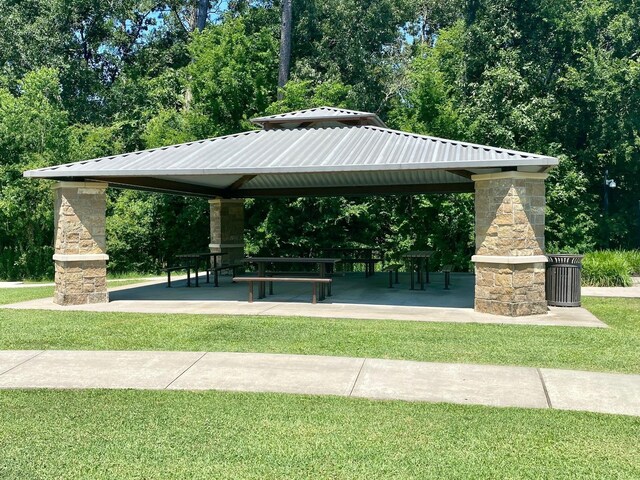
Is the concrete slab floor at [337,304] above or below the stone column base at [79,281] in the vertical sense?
below

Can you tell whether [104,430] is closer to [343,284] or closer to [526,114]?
[343,284]

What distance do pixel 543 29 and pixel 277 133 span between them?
1332cm

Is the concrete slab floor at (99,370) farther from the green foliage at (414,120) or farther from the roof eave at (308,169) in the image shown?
the green foliage at (414,120)

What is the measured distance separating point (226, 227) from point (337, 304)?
777 centimetres

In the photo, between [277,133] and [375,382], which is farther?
[277,133]

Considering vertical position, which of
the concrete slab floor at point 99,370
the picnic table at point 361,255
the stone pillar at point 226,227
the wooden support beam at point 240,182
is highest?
the wooden support beam at point 240,182

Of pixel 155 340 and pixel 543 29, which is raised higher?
pixel 543 29

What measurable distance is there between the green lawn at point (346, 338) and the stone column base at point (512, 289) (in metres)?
1.02

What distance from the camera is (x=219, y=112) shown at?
2302 cm

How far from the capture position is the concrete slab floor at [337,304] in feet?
33.3

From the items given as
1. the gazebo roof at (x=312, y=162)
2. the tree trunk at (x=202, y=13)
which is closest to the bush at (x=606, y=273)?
the gazebo roof at (x=312, y=162)

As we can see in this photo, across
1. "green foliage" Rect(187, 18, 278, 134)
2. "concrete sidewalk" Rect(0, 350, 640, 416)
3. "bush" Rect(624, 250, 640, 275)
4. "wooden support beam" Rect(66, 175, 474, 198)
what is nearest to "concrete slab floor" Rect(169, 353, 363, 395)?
"concrete sidewalk" Rect(0, 350, 640, 416)

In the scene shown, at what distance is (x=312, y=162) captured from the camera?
1109 cm

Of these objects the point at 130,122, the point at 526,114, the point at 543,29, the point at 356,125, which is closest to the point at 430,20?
the point at 543,29
